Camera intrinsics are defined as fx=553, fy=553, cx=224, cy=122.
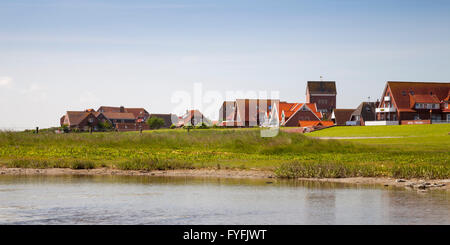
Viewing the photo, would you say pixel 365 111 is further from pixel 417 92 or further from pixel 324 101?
pixel 324 101

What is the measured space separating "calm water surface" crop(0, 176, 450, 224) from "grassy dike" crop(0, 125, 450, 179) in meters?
3.76

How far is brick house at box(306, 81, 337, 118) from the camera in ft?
610

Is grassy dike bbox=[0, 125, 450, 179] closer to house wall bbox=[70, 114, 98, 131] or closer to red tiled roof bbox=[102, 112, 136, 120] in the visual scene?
house wall bbox=[70, 114, 98, 131]


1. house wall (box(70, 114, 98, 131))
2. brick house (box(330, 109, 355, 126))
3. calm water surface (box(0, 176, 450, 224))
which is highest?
brick house (box(330, 109, 355, 126))

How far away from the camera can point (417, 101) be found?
114125 millimetres

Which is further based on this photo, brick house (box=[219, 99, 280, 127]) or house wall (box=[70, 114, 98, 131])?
house wall (box=[70, 114, 98, 131])

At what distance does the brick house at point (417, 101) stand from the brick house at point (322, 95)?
6598cm

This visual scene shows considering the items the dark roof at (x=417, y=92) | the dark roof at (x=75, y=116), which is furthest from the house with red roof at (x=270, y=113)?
the dark roof at (x=75, y=116)

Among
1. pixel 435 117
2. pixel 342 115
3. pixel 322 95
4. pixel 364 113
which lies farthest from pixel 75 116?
pixel 435 117

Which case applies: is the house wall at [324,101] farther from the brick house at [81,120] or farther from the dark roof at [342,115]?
the brick house at [81,120]

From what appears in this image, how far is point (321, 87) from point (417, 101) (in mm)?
74461

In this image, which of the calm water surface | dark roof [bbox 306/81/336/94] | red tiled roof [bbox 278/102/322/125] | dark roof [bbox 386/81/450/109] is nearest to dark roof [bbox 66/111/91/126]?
red tiled roof [bbox 278/102/322/125]

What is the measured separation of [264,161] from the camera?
121ft

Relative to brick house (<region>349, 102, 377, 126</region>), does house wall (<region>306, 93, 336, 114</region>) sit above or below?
above
